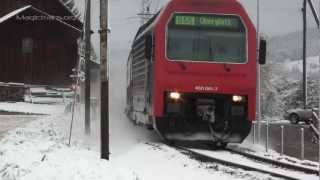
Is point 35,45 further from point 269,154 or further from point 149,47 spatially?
point 269,154

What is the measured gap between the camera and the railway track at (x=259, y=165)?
12.6 meters

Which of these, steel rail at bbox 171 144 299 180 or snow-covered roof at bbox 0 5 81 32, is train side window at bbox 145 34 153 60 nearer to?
steel rail at bbox 171 144 299 180

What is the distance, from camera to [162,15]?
17.4 m

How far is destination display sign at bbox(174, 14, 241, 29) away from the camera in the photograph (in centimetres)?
1761

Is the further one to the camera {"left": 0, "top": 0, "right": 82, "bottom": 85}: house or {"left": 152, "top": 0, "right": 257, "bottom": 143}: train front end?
{"left": 0, "top": 0, "right": 82, "bottom": 85}: house

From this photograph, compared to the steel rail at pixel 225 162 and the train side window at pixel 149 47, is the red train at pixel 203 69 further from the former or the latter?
the steel rail at pixel 225 162

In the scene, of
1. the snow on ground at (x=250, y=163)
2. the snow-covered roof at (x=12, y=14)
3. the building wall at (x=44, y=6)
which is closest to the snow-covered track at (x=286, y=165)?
the snow on ground at (x=250, y=163)

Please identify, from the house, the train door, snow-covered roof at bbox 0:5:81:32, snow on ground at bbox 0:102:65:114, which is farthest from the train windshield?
the house

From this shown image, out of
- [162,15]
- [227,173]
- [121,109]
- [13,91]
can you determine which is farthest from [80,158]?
[13,91]

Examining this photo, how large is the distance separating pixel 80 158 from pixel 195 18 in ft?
20.6

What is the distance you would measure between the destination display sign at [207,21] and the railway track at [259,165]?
3.29 meters

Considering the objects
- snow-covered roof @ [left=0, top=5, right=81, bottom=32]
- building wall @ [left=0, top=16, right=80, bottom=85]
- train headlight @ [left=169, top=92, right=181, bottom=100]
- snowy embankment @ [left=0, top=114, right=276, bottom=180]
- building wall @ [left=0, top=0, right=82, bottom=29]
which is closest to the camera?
snowy embankment @ [left=0, top=114, right=276, bottom=180]

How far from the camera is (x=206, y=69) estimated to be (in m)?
17.5

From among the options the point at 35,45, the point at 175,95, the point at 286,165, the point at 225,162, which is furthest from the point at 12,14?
the point at 286,165
